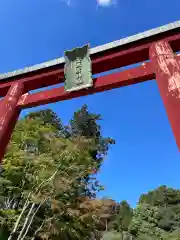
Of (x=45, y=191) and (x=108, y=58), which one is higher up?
(x=45, y=191)

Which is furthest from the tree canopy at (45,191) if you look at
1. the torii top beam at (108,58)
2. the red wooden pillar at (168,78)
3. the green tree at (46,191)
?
the red wooden pillar at (168,78)

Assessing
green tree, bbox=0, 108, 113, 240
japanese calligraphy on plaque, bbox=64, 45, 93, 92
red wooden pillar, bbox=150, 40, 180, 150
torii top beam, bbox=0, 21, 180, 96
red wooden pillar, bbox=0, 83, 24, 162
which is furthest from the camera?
green tree, bbox=0, 108, 113, 240

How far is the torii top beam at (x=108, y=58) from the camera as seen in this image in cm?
327

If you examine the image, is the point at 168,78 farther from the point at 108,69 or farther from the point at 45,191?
the point at 45,191

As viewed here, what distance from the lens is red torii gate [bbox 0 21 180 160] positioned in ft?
9.72

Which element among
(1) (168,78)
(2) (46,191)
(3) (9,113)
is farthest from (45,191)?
(1) (168,78)

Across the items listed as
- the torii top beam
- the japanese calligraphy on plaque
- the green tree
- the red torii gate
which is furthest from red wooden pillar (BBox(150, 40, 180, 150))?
the green tree

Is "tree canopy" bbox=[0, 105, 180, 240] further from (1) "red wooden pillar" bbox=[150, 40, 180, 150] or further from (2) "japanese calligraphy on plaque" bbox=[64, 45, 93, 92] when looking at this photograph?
(1) "red wooden pillar" bbox=[150, 40, 180, 150]

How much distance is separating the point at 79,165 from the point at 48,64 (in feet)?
27.6

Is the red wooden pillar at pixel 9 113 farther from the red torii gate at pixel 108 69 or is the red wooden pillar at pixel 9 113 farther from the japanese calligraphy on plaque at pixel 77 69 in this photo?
the japanese calligraphy on plaque at pixel 77 69

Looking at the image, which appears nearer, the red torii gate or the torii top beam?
the red torii gate

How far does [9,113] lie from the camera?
341 cm

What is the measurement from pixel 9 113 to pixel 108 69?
158 centimetres

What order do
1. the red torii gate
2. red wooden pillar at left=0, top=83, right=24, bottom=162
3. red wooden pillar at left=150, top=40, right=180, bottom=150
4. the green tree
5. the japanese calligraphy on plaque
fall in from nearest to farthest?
red wooden pillar at left=150, top=40, right=180, bottom=150
the red torii gate
red wooden pillar at left=0, top=83, right=24, bottom=162
the japanese calligraphy on plaque
the green tree
